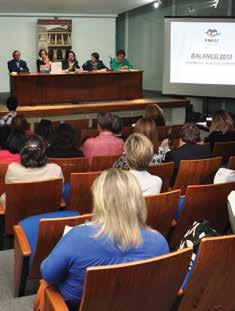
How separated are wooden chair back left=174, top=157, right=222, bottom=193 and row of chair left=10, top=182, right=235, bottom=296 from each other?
0.73m

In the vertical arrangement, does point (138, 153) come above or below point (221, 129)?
above

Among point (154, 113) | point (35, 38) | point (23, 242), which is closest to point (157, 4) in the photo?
point (35, 38)

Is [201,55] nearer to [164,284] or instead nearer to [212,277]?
[212,277]

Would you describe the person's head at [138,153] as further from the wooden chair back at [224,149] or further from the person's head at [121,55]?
the person's head at [121,55]

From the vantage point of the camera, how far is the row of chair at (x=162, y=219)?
2541 mm

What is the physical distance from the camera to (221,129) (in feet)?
17.8

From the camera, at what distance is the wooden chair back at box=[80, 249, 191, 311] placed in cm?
180

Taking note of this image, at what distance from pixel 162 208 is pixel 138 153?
1.59 ft

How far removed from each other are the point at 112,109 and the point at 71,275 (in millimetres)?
7816

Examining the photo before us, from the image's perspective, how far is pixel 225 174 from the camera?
3678 mm

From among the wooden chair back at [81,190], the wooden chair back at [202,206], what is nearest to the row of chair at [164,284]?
the wooden chair back at [202,206]

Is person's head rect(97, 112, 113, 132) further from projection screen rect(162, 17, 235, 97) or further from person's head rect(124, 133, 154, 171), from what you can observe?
projection screen rect(162, 17, 235, 97)

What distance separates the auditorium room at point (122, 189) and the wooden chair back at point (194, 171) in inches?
0.4

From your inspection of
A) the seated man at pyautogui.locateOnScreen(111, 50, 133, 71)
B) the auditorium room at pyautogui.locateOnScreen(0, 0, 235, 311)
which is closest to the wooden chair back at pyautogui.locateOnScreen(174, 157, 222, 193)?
the auditorium room at pyautogui.locateOnScreen(0, 0, 235, 311)
